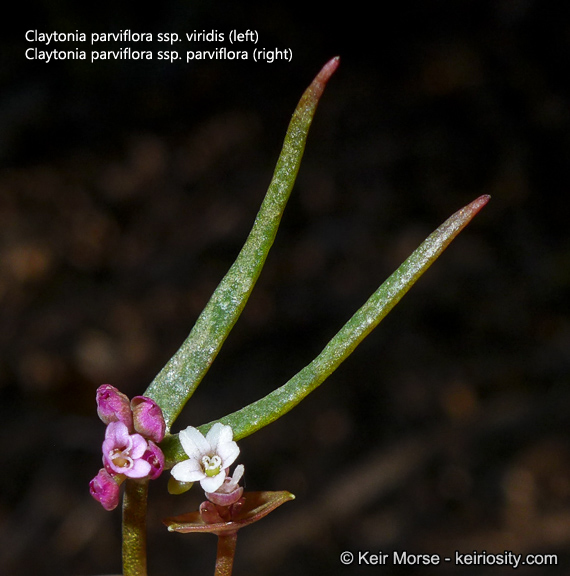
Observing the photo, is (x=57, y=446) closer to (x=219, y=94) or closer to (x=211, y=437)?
(x=219, y=94)

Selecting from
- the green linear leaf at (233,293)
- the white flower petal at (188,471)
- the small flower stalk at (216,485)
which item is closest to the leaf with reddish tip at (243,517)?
the small flower stalk at (216,485)

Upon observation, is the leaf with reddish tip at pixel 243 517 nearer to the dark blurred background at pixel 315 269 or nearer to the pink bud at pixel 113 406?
the pink bud at pixel 113 406

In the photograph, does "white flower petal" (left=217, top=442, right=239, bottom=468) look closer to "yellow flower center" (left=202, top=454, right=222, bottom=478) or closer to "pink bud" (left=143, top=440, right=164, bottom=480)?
"yellow flower center" (left=202, top=454, right=222, bottom=478)

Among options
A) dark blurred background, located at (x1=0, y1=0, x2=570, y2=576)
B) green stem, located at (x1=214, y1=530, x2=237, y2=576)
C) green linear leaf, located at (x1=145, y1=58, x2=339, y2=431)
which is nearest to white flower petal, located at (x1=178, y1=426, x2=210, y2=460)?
green linear leaf, located at (x1=145, y1=58, x2=339, y2=431)

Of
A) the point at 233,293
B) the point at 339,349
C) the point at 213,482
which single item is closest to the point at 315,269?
the point at 233,293

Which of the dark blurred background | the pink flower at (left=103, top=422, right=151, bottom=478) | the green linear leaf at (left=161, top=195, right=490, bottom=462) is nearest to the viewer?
the pink flower at (left=103, top=422, right=151, bottom=478)

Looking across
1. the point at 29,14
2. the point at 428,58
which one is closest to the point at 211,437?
the point at 29,14

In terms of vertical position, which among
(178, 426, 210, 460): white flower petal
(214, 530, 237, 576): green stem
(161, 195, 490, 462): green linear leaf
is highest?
(161, 195, 490, 462): green linear leaf

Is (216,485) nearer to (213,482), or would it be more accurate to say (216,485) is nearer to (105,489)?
(213,482)

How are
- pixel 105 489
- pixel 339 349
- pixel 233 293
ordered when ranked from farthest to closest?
pixel 233 293 < pixel 339 349 < pixel 105 489
